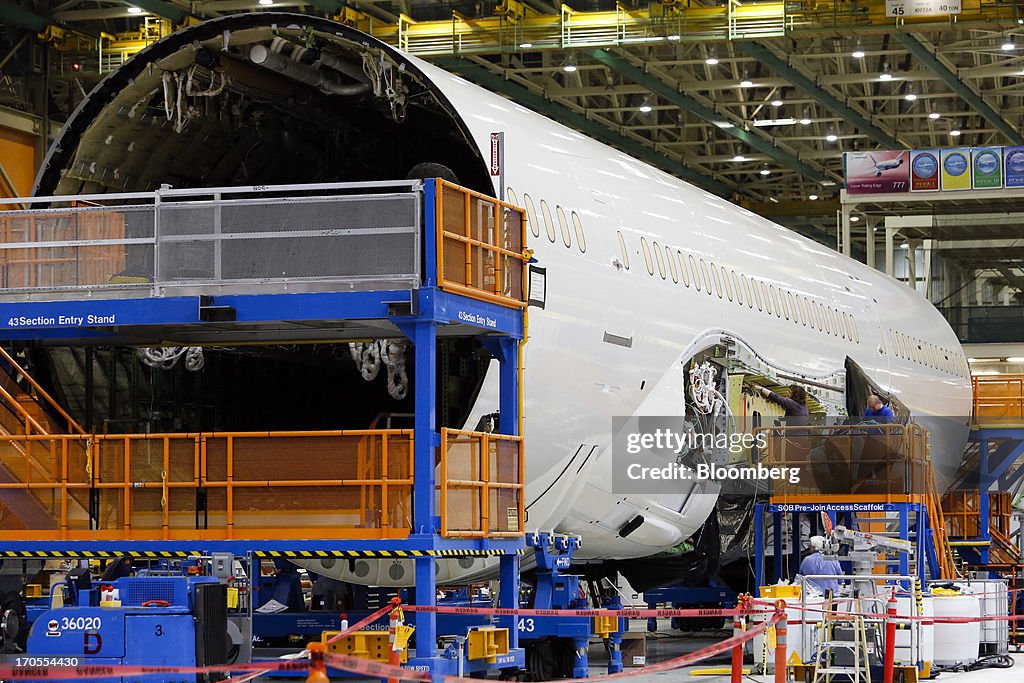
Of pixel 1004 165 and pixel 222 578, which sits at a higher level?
pixel 1004 165

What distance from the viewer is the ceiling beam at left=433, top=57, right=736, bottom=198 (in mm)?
35900

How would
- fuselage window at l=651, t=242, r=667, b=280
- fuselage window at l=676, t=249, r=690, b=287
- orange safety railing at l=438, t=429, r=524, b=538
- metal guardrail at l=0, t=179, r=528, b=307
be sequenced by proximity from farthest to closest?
fuselage window at l=676, t=249, r=690, b=287
fuselage window at l=651, t=242, r=667, b=280
metal guardrail at l=0, t=179, r=528, b=307
orange safety railing at l=438, t=429, r=524, b=538

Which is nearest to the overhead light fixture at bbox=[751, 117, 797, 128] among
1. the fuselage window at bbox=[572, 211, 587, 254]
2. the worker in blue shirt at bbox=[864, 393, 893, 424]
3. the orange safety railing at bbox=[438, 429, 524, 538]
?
the worker in blue shirt at bbox=[864, 393, 893, 424]

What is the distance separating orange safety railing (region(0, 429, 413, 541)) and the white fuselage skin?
6.50 feet

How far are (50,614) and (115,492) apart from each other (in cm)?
125

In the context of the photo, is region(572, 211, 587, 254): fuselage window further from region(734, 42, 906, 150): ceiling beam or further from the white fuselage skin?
region(734, 42, 906, 150): ceiling beam

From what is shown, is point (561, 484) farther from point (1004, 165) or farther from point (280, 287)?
point (1004, 165)

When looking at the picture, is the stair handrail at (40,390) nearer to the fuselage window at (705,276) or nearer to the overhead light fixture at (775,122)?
the fuselage window at (705,276)

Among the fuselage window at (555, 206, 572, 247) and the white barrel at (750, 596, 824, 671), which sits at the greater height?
the fuselage window at (555, 206, 572, 247)

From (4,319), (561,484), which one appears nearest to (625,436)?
(561,484)

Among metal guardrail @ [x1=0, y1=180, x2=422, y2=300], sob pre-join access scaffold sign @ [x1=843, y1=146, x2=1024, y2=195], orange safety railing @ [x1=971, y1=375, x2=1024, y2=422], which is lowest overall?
orange safety railing @ [x1=971, y1=375, x2=1024, y2=422]

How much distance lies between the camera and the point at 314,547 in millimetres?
11961

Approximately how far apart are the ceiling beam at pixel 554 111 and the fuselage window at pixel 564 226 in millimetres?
19496

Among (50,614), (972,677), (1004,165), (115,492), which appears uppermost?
(1004,165)
